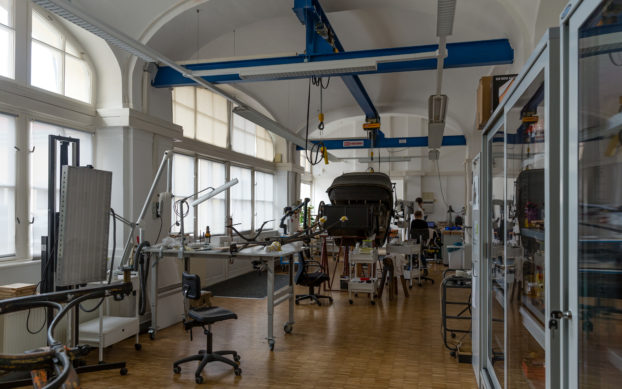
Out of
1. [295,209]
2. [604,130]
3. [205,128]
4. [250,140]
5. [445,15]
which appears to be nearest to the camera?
[604,130]

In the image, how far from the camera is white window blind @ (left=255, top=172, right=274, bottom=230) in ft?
35.8

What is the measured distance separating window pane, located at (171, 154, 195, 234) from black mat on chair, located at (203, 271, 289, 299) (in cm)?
127

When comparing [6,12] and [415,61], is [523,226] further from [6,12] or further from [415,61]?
[6,12]

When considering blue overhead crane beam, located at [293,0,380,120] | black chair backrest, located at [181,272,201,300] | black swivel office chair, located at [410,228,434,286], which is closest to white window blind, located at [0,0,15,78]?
black chair backrest, located at [181,272,201,300]

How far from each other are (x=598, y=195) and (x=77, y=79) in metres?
5.60

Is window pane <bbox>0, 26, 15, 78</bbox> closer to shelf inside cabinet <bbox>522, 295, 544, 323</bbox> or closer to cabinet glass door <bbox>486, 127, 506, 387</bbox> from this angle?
cabinet glass door <bbox>486, 127, 506, 387</bbox>

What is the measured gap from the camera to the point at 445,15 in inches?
119

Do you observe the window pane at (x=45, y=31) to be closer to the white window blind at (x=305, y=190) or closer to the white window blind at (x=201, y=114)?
the white window blind at (x=201, y=114)

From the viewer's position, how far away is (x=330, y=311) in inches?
250

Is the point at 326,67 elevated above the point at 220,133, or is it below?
below

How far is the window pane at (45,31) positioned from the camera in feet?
15.3

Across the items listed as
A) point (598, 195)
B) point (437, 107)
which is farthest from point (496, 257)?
point (437, 107)

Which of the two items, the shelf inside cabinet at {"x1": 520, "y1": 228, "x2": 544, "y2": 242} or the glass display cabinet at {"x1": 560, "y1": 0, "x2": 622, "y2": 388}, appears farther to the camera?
the shelf inside cabinet at {"x1": 520, "y1": 228, "x2": 544, "y2": 242}

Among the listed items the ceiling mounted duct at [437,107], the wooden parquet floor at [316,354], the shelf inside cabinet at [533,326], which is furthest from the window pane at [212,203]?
the shelf inside cabinet at [533,326]
